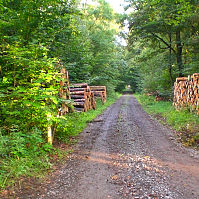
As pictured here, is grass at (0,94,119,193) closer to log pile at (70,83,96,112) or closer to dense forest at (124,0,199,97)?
log pile at (70,83,96,112)

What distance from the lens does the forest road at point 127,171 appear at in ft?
11.5

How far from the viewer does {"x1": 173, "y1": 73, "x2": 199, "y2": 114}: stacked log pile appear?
10.5 meters

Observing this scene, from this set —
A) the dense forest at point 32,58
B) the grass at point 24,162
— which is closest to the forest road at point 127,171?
the grass at point 24,162

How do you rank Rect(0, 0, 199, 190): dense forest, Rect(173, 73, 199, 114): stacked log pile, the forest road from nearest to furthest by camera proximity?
the forest road
Rect(0, 0, 199, 190): dense forest
Rect(173, 73, 199, 114): stacked log pile

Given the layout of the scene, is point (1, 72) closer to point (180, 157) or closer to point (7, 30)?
point (7, 30)

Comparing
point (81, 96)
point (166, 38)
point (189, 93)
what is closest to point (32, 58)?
point (81, 96)

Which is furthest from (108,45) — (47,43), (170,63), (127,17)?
(47,43)

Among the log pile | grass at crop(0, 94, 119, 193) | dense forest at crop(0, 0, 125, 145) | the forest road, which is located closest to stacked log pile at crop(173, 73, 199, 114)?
the forest road

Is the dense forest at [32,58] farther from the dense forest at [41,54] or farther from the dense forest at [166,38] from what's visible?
the dense forest at [166,38]

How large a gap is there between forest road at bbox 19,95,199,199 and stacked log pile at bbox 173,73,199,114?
4.52m

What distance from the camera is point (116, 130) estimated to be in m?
8.47

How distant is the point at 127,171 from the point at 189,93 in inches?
346

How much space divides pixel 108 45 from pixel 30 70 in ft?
65.4

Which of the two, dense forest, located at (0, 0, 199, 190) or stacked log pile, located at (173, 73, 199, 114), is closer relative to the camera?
dense forest, located at (0, 0, 199, 190)
